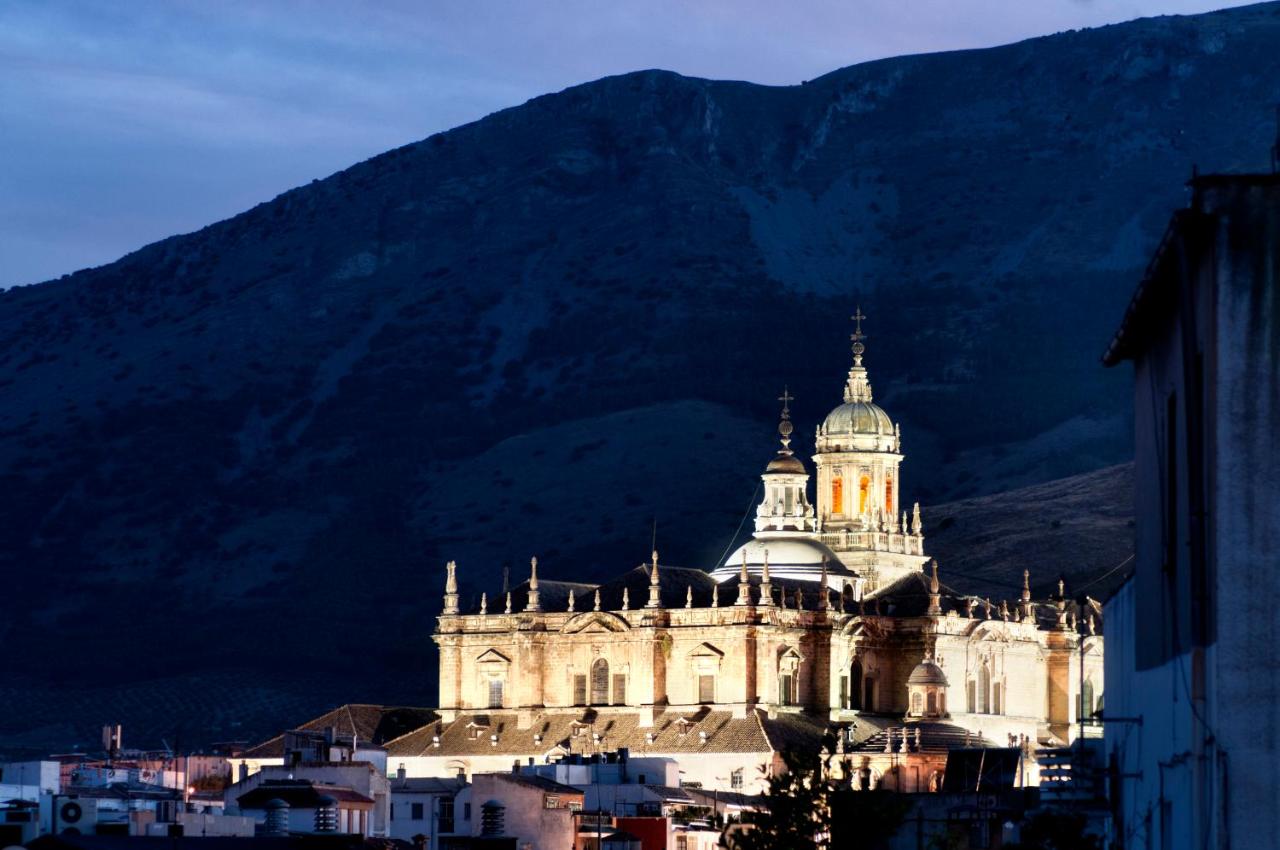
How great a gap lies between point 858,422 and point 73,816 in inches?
3601

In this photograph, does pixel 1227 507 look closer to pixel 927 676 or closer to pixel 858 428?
pixel 927 676

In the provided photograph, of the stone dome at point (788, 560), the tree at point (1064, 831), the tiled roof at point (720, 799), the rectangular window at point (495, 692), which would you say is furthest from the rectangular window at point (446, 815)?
the tree at point (1064, 831)

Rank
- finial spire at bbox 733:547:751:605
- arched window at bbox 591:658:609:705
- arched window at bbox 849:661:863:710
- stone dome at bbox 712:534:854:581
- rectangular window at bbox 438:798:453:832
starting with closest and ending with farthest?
rectangular window at bbox 438:798:453:832
finial spire at bbox 733:547:751:605
arched window at bbox 591:658:609:705
arched window at bbox 849:661:863:710
stone dome at bbox 712:534:854:581

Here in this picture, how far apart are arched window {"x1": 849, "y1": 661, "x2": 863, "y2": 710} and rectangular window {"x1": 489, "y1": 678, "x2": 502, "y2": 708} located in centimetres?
1638

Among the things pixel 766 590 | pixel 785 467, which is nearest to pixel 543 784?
pixel 766 590

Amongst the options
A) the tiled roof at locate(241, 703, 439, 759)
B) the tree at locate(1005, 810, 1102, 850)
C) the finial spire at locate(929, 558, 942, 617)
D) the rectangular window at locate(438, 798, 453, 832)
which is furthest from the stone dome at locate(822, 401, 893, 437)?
the tree at locate(1005, 810, 1102, 850)

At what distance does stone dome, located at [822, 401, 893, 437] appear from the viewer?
16312 cm

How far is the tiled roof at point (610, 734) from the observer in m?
143

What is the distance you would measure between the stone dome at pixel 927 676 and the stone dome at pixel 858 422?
57.5 feet

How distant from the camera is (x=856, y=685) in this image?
511 feet

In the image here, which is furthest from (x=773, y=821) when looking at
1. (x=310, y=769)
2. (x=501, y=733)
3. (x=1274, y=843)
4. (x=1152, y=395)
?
(x=501, y=733)

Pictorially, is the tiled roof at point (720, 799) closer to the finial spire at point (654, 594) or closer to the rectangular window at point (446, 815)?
the rectangular window at point (446, 815)

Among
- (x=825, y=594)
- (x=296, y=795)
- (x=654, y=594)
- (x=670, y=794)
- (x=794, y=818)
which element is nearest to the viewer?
(x=794, y=818)

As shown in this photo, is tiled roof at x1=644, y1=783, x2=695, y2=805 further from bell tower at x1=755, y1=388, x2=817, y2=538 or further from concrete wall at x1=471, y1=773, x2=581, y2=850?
bell tower at x1=755, y1=388, x2=817, y2=538
